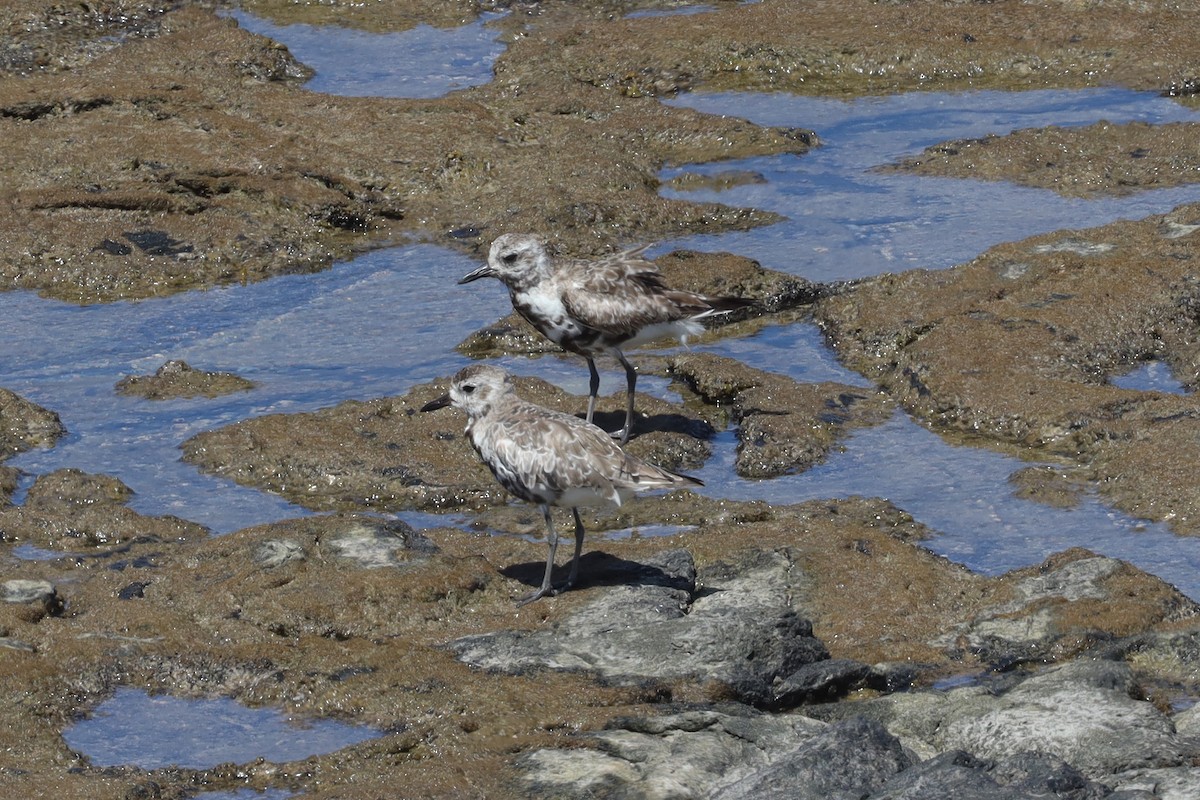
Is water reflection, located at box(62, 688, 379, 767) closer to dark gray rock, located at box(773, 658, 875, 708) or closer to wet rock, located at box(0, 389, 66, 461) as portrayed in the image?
dark gray rock, located at box(773, 658, 875, 708)

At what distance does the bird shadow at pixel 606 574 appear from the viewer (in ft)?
36.6

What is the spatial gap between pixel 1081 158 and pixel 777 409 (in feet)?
26.8

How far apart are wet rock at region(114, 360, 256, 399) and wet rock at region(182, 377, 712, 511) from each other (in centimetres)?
120

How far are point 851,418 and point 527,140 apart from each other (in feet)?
27.3

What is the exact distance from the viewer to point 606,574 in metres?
11.5

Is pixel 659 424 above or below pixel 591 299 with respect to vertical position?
below

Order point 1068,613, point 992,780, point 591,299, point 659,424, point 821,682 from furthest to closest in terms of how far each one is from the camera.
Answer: point 659,424, point 591,299, point 1068,613, point 821,682, point 992,780

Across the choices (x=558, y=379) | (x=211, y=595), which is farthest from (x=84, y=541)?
(x=558, y=379)

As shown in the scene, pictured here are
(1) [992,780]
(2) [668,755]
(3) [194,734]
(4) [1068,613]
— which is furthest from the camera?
(4) [1068,613]

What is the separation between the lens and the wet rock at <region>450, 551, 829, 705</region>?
998 cm

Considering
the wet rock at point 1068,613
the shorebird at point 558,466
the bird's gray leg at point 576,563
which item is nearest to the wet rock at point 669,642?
the bird's gray leg at point 576,563

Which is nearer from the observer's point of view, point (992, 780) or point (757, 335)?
point (992, 780)

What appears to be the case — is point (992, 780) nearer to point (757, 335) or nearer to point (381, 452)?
point (381, 452)

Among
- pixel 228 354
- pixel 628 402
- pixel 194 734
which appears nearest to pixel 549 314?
pixel 628 402
